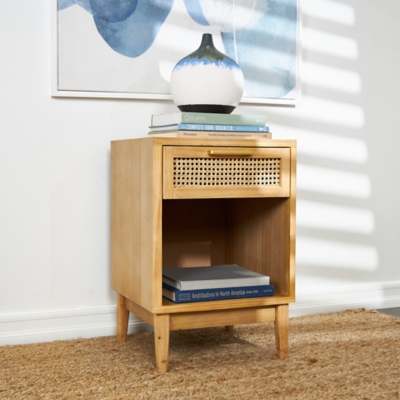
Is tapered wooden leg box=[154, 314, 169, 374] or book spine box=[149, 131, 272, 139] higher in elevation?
book spine box=[149, 131, 272, 139]

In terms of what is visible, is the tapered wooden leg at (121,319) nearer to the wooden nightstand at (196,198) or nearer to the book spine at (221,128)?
the wooden nightstand at (196,198)

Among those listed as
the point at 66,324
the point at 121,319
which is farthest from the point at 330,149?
the point at 66,324

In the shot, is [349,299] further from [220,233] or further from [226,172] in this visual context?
[226,172]

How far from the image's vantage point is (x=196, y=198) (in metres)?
1.70

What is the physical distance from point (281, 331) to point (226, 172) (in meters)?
0.47

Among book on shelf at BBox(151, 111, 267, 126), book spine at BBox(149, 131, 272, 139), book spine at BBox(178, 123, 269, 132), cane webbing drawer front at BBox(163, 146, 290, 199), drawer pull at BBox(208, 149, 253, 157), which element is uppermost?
book on shelf at BBox(151, 111, 267, 126)

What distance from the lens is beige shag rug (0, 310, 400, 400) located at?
1470 millimetres

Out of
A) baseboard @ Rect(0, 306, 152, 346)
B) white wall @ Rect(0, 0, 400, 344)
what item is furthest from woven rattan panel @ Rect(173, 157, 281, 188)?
baseboard @ Rect(0, 306, 152, 346)

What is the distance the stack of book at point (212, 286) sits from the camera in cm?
165

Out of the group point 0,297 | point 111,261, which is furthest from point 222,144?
point 0,297

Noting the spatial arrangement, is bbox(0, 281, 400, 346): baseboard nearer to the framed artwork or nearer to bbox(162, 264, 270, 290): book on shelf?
bbox(162, 264, 270, 290): book on shelf

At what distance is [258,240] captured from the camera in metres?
1.89

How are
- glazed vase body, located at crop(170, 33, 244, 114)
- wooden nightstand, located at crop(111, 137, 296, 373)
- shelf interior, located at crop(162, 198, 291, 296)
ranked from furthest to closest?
1. shelf interior, located at crop(162, 198, 291, 296)
2. glazed vase body, located at crop(170, 33, 244, 114)
3. wooden nightstand, located at crop(111, 137, 296, 373)

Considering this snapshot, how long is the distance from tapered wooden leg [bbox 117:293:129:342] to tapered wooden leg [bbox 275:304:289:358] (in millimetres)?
470
